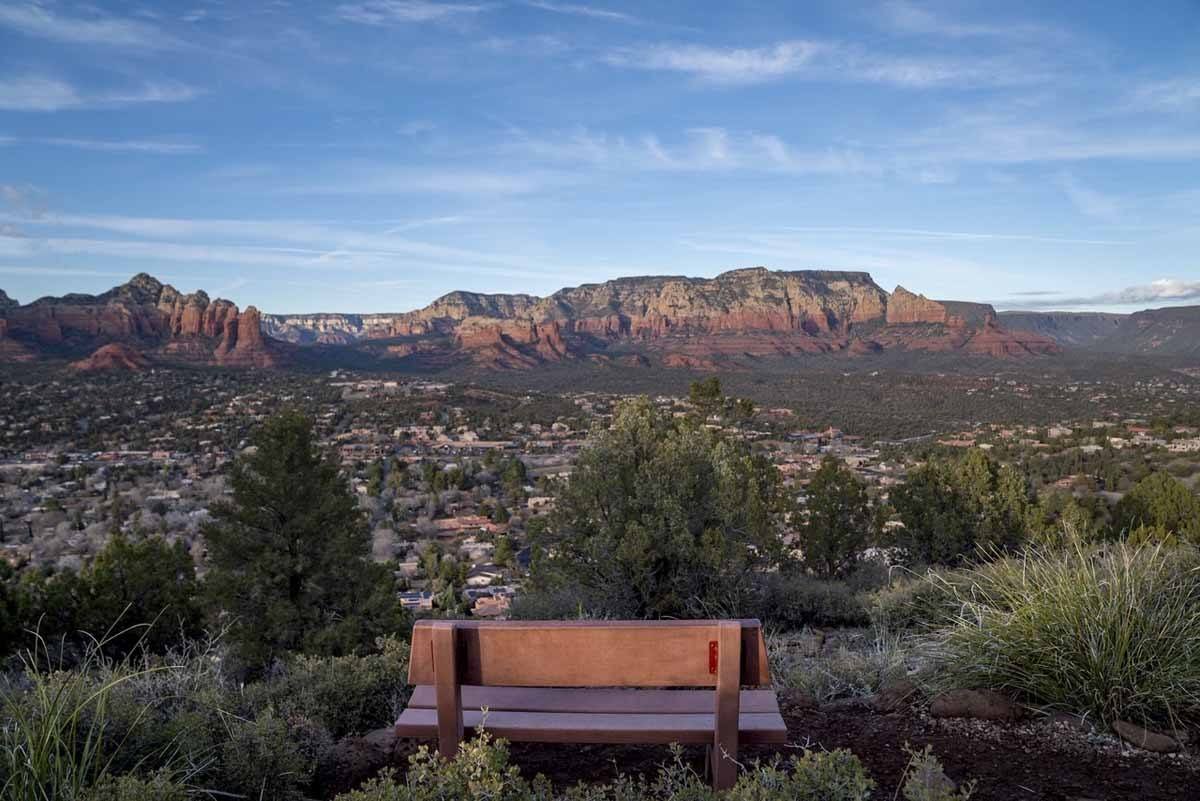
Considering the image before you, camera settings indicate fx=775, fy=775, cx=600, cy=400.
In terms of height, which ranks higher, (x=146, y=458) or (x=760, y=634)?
(x=760, y=634)

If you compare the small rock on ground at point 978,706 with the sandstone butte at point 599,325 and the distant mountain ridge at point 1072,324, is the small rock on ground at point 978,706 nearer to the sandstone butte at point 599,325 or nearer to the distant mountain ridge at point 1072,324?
the sandstone butte at point 599,325

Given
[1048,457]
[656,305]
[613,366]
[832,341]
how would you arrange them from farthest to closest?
1. [656,305]
2. [832,341]
3. [613,366]
4. [1048,457]

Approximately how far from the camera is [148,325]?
80562 millimetres

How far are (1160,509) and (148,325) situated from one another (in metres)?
87.9

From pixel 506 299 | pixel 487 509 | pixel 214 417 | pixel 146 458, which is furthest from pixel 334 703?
pixel 506 299

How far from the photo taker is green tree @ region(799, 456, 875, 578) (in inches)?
→ 590

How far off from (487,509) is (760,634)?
2851 centimetres

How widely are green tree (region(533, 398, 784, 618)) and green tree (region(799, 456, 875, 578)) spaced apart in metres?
5.23

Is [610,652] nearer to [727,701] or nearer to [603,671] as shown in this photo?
[603,671]

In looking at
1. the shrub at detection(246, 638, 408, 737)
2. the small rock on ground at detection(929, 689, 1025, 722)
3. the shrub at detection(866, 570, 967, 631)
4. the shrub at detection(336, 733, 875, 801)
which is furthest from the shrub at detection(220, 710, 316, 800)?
the shrub at detection(866, 570, 967, 631)

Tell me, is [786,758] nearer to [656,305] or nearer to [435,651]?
[435,651]

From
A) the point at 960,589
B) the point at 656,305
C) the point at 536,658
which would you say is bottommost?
the point at 960,589

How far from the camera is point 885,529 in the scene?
16594 millimetres

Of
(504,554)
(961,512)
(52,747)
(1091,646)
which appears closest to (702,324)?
(504,554)
